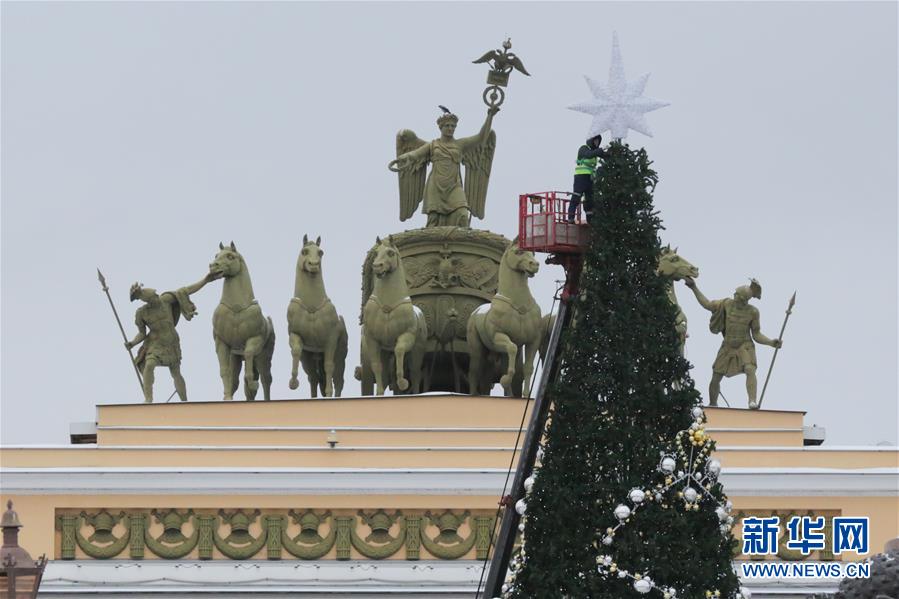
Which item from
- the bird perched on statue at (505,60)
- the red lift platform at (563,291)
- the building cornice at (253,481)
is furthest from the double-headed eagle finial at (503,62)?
the red lift platform at (563,291)

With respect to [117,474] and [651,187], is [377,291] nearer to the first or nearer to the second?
[117,474]

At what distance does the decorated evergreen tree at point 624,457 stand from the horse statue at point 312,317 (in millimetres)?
12495

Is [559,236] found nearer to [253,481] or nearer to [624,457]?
[624,457]

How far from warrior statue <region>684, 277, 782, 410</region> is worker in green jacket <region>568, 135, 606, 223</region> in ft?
40.0

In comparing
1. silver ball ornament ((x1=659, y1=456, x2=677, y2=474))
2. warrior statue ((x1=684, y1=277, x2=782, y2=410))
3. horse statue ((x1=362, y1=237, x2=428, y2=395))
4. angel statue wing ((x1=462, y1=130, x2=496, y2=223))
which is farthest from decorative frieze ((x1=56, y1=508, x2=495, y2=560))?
silver ball ornament ((x1=659, y1=456, x2=677, y2=474))

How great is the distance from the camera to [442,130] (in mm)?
36281

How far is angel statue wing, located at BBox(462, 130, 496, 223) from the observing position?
120 feet

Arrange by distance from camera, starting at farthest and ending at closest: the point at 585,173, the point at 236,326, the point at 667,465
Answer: the point at 236,326 < the point at 585,173 < the point at 667,465

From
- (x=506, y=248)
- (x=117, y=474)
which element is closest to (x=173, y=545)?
(x=117, y=474)

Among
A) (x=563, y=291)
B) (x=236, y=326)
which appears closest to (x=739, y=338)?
(x=236, y=326)

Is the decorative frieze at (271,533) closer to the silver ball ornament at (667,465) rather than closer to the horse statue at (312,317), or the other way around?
the horse statue at (312,317)

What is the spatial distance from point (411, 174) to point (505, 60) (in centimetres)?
211

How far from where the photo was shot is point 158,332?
3378 centimetres

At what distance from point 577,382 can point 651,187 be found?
1.52m
